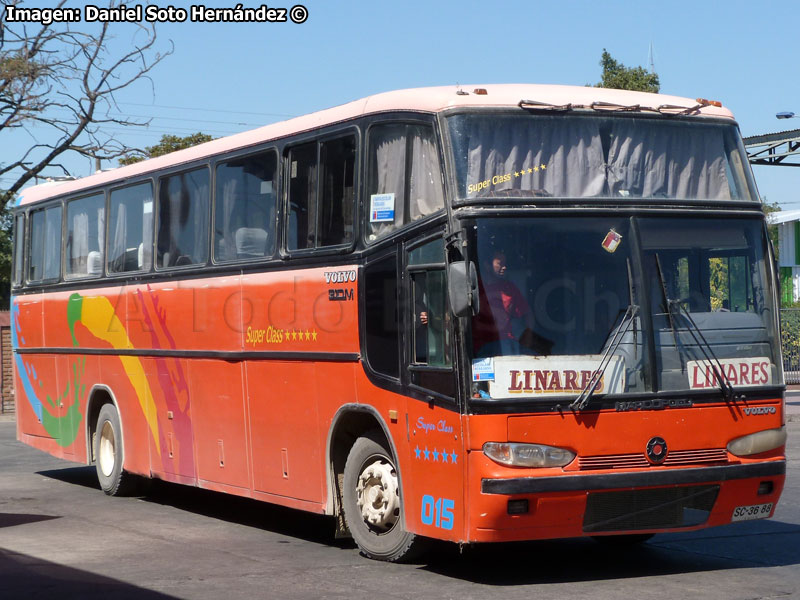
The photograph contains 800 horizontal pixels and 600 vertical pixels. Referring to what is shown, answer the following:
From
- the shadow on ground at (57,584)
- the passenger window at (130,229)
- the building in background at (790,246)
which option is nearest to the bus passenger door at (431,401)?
the shadow on ground at (57,584)

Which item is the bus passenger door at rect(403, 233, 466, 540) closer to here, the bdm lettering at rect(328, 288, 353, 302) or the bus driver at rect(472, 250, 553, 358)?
the bus driver at rect(472, 250, 553, 358)

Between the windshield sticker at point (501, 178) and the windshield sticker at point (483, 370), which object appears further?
the windshield sticker at point (501, 178)

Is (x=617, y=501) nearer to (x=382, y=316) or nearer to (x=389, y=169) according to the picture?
(x=382, y=316)

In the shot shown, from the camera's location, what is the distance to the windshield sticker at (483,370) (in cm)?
827

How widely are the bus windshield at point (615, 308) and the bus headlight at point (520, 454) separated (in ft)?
1.09

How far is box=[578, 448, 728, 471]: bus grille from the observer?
328 inches

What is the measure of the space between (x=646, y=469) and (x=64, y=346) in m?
9.54

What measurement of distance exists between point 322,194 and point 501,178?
86.2 inches

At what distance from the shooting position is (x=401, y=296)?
30.1 feet

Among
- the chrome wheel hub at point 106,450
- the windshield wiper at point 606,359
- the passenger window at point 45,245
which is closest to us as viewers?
the windshield wiper at point 606,359

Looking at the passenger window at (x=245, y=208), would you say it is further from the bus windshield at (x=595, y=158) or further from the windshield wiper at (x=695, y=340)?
the windshield wiper at (x=695, y=340)

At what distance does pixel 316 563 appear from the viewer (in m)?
9.59

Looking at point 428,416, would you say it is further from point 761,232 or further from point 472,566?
point 761,232

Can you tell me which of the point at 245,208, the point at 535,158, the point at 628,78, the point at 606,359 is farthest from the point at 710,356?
the point at 628,78
